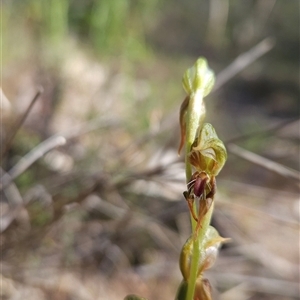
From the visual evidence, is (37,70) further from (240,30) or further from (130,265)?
(240,30)

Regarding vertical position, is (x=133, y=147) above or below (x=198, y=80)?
above

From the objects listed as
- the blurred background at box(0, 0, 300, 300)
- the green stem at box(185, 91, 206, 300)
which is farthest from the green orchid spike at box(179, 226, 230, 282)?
the blurred background at box(0, 0, 300, 300)

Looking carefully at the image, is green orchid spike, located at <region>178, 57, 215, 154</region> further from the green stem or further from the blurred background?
the blurred background

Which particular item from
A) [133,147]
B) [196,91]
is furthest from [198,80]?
[133,147]

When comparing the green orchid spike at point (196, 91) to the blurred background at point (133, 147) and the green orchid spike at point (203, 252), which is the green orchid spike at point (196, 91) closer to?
the green orchid spike at point (203, 252)

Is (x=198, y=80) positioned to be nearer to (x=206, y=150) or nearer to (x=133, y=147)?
(x=206, y=150)
